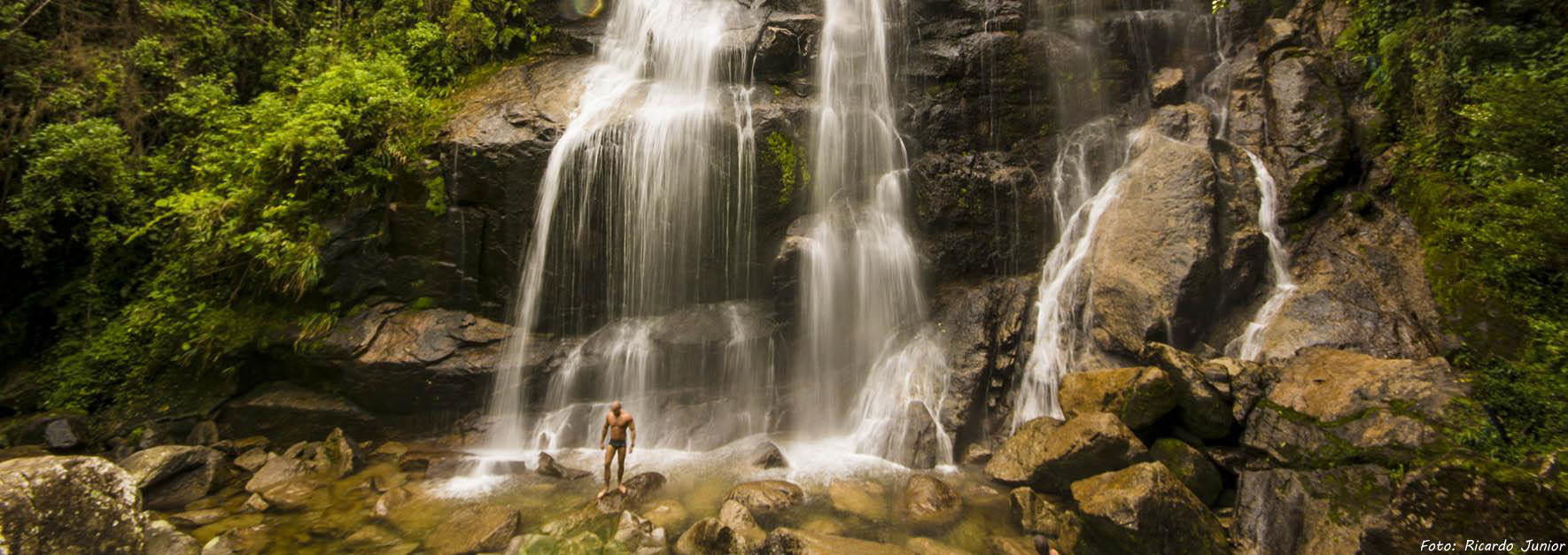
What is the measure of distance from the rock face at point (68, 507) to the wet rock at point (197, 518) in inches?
76.2

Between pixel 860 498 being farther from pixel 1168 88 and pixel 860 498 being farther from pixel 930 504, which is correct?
pixel 1168 88

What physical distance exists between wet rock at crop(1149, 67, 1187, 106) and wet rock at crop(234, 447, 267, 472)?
1663cm

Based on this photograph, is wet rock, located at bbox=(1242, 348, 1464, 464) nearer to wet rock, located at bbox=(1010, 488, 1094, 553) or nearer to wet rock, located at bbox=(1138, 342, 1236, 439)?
wet rock, located at bbox=(1138, 342, 1236, 439)

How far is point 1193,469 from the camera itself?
6.54 m

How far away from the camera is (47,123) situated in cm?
972

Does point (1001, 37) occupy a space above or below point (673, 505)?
above

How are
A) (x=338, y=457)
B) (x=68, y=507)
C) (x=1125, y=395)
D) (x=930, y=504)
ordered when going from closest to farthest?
1. (x=68, y=507)
2. (x=930, y=504)
3. (x=1125, y=395)
4. (x=338, y=457)

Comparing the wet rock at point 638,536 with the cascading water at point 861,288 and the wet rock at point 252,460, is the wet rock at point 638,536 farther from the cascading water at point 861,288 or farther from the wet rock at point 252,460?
the wet rock at point 252,460

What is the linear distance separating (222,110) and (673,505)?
12.1m

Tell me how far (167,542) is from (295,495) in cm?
186

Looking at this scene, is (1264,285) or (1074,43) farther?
(1074,43)

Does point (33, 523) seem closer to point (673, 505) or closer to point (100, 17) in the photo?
point (673, 505)

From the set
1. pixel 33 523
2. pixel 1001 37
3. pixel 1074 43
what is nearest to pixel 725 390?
pixel 33 523

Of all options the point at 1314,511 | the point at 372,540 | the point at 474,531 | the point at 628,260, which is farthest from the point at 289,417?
the point at 1314,511
